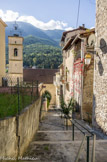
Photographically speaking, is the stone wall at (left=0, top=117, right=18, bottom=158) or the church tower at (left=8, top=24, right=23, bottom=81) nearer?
the stone wall at (left=0, top=117, right=18, bottom=158)

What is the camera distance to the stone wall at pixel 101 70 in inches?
234

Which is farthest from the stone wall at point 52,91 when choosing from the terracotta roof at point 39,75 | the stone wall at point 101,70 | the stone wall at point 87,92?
the stone wall at point 101,70

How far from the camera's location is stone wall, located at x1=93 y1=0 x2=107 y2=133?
19.5ft

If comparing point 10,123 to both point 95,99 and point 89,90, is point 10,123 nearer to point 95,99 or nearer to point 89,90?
point 95,99

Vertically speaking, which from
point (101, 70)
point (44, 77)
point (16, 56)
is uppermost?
point (16, 56)

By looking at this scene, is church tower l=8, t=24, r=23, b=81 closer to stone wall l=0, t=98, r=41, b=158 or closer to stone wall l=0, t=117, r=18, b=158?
stone wall l=0, t=98, r=41, b=158

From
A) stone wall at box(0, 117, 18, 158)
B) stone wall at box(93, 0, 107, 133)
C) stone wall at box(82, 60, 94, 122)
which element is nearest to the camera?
stone wall at box(0, 117, 18, 158)

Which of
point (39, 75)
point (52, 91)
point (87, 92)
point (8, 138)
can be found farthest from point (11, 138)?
point (39, 75)

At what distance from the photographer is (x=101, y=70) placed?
6.30m

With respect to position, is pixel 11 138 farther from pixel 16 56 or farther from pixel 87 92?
pixel 16 56

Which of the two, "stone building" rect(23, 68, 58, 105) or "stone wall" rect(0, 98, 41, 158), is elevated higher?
"stone building" rect(23, 68, 58, 105)

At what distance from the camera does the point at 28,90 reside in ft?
26.2

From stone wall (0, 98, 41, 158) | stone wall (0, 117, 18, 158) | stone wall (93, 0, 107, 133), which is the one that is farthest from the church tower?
stone wall (0, 117, 18, 158)

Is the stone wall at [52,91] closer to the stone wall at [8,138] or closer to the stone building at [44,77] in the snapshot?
the stone building at [44,77]
